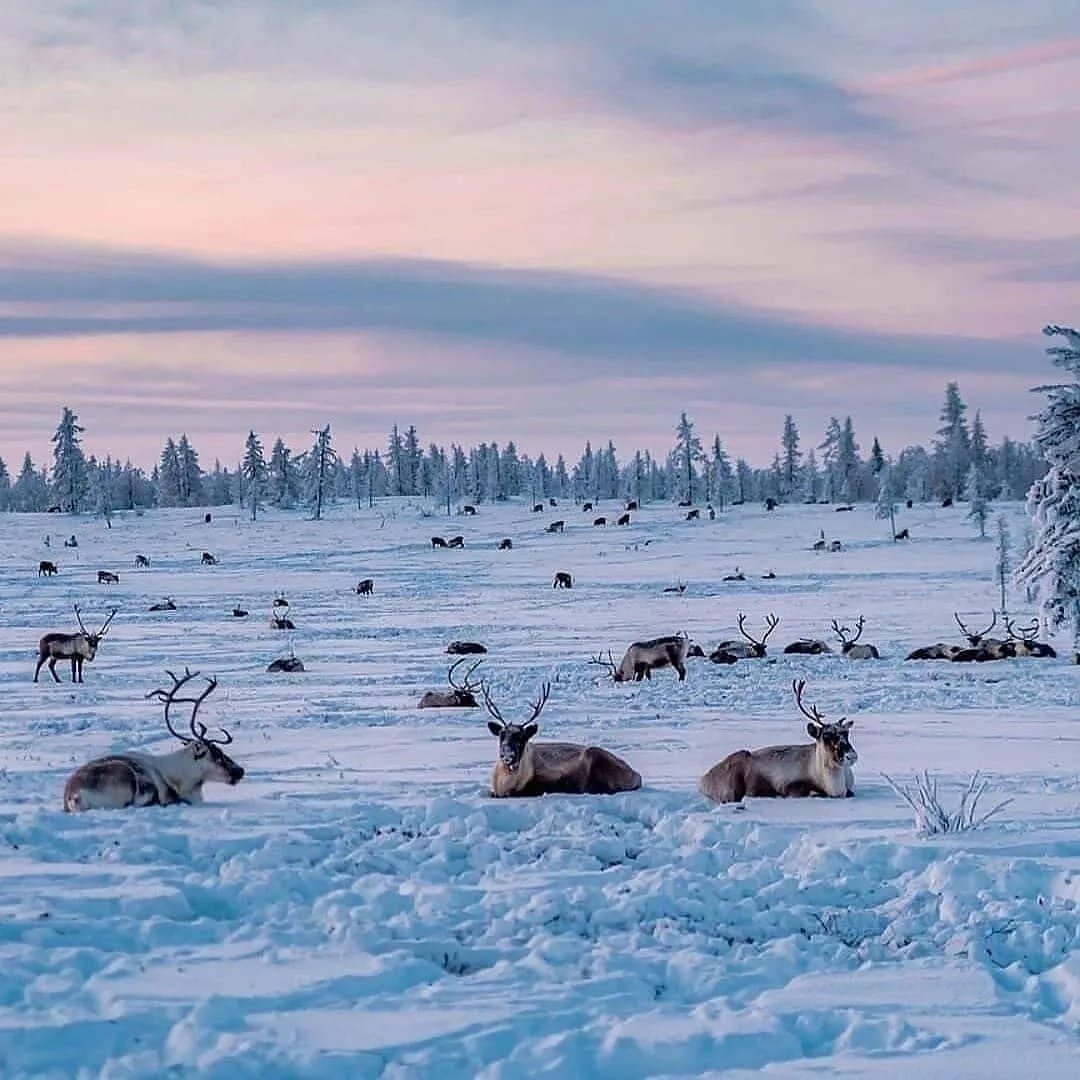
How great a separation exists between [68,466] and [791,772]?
97585mm

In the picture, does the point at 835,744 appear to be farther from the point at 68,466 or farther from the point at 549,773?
the point at 68,466

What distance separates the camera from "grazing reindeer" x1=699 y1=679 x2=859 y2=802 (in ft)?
36.7

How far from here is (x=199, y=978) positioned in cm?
619

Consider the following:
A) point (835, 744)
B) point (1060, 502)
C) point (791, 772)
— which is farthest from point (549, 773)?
point (1060, 502)

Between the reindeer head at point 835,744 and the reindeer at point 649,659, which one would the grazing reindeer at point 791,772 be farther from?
the reindeer at point 649,659

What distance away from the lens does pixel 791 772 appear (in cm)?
1149

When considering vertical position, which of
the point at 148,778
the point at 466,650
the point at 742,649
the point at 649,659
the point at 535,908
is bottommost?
the point at 742,649

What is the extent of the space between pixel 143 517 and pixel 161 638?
65729 mm

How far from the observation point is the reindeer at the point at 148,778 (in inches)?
412

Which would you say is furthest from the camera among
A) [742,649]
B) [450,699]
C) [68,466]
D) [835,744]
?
[68,466]

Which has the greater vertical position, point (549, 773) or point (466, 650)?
point (549, 773)

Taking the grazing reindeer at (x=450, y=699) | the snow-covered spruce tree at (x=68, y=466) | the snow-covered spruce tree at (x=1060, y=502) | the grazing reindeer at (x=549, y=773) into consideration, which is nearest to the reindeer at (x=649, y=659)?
the grazing reindeer at (x=450, y=699)

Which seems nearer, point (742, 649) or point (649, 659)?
point (649, 659)

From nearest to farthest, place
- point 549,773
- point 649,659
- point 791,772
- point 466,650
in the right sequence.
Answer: point 791,772
point 549,773
point 649,659
point 466,650
